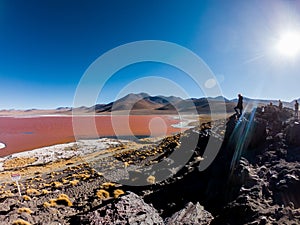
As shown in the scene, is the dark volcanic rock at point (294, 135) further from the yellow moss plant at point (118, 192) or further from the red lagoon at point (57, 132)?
the red lagoon at point (57, 132)

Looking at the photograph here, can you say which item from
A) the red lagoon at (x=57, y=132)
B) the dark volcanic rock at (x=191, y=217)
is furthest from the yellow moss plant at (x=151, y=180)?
the red lagoon at (x=57, y=132)

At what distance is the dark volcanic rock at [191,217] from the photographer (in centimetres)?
504

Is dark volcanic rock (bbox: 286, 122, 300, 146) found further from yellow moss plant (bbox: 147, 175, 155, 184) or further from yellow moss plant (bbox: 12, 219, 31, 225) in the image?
yellow moss plant (bbox: 12, 219, 31, 225)

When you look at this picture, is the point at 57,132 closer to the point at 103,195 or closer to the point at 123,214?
the point at 103,195

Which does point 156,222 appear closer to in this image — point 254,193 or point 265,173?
point 254,193

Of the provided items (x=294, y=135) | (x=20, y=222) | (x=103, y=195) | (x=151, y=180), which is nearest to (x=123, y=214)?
(x=20, y=222)

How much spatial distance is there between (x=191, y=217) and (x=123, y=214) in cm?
180

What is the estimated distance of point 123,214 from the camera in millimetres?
4652

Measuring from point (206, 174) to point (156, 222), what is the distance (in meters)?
3.44

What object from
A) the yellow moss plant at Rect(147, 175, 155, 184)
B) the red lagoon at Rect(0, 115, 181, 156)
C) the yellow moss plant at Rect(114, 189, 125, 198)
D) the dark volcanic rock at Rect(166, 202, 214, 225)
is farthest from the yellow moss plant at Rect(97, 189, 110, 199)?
the red lagoon at Rect(0, 115, 181, 156)

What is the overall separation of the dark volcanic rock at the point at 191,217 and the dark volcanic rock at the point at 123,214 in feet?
1.25

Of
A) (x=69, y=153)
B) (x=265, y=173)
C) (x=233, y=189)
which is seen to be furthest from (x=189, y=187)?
(x=69, y=153)

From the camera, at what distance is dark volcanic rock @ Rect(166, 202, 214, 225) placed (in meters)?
5.04

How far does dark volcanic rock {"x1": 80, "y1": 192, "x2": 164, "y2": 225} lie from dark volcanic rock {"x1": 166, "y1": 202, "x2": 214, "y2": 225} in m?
0.38
